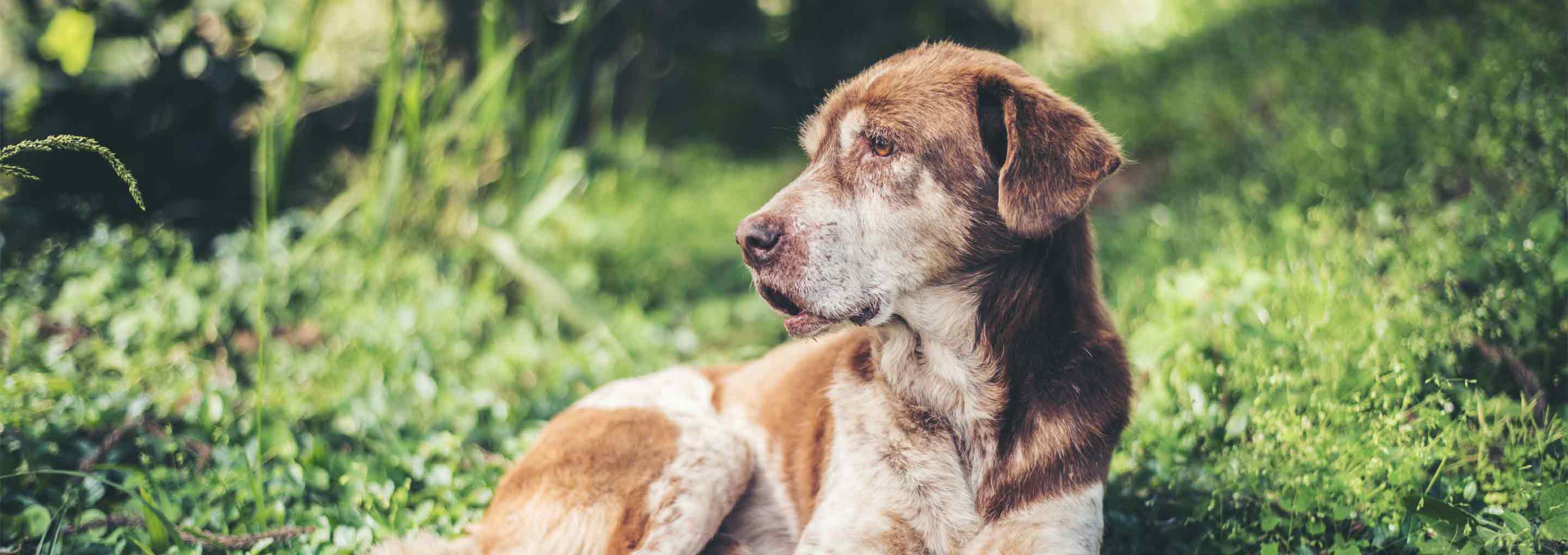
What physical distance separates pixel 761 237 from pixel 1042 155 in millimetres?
707

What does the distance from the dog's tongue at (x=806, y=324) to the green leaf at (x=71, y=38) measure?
11.8ft

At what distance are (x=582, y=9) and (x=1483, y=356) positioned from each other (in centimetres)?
445

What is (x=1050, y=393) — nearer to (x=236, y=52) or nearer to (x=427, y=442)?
(x=427, y=442)

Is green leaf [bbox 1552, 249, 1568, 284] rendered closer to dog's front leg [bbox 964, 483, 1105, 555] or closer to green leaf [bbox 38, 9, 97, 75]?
dog's front leg [bbox 964, 483, 1105, 555]

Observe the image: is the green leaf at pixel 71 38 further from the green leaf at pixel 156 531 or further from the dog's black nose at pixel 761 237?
the dog's black nose at pixel 761 237

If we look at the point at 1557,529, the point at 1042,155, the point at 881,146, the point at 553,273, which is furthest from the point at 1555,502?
the point at 553,273

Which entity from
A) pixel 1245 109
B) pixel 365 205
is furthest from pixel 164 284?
pixel 1245 109

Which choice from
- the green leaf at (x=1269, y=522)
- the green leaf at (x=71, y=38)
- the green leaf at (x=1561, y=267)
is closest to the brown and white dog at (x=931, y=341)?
the green leaf at (x=1269, y=522)

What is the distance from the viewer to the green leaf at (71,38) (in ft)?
13.0

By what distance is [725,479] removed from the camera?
2.67 metres

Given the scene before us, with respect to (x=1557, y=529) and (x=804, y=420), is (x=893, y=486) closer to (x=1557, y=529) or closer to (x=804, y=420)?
(x=804, y=420)

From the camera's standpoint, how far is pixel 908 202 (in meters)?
2.38

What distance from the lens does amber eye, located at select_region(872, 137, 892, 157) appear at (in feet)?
7.98

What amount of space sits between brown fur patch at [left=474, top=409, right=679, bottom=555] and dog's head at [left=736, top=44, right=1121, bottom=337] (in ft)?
2.03
